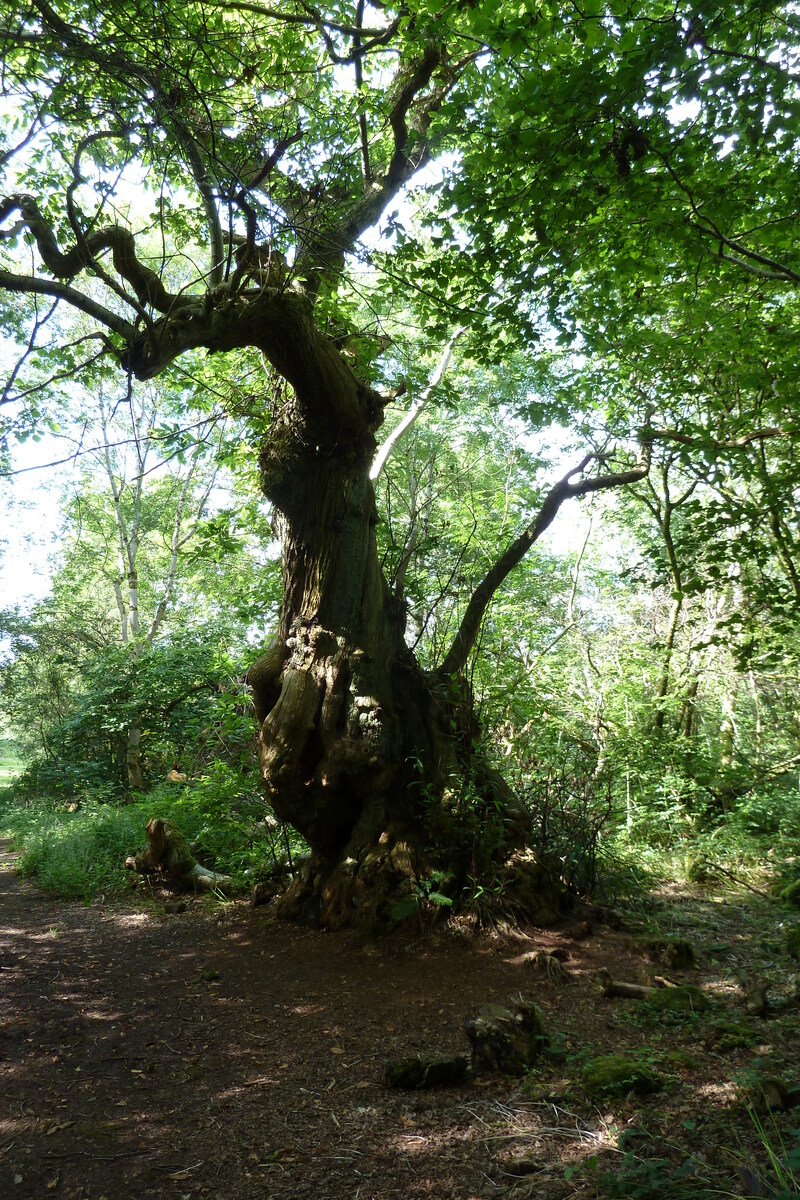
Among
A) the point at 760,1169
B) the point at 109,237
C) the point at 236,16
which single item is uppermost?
the point at 236,16

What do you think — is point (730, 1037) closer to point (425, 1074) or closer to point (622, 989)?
point (622, 989)

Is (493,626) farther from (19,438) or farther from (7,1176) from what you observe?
(7,1176)

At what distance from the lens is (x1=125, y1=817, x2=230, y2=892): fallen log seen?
7.39 metres

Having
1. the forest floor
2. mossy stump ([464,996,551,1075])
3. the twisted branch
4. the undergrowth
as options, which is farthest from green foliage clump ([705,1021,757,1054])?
the undergrowth

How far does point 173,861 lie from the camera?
24.6 ft

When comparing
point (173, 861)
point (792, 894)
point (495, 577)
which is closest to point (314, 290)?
point (495, 577)

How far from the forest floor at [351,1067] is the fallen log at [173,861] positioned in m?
1.22

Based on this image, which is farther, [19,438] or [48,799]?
[48,799]

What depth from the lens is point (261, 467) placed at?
6.36m

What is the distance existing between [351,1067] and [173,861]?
14.5 feet

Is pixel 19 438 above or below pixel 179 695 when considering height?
above

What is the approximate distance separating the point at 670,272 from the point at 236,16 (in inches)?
208

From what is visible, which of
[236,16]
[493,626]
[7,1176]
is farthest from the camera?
[493,626]

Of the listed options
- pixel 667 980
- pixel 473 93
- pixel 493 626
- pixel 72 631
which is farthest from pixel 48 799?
pixel 473 93
